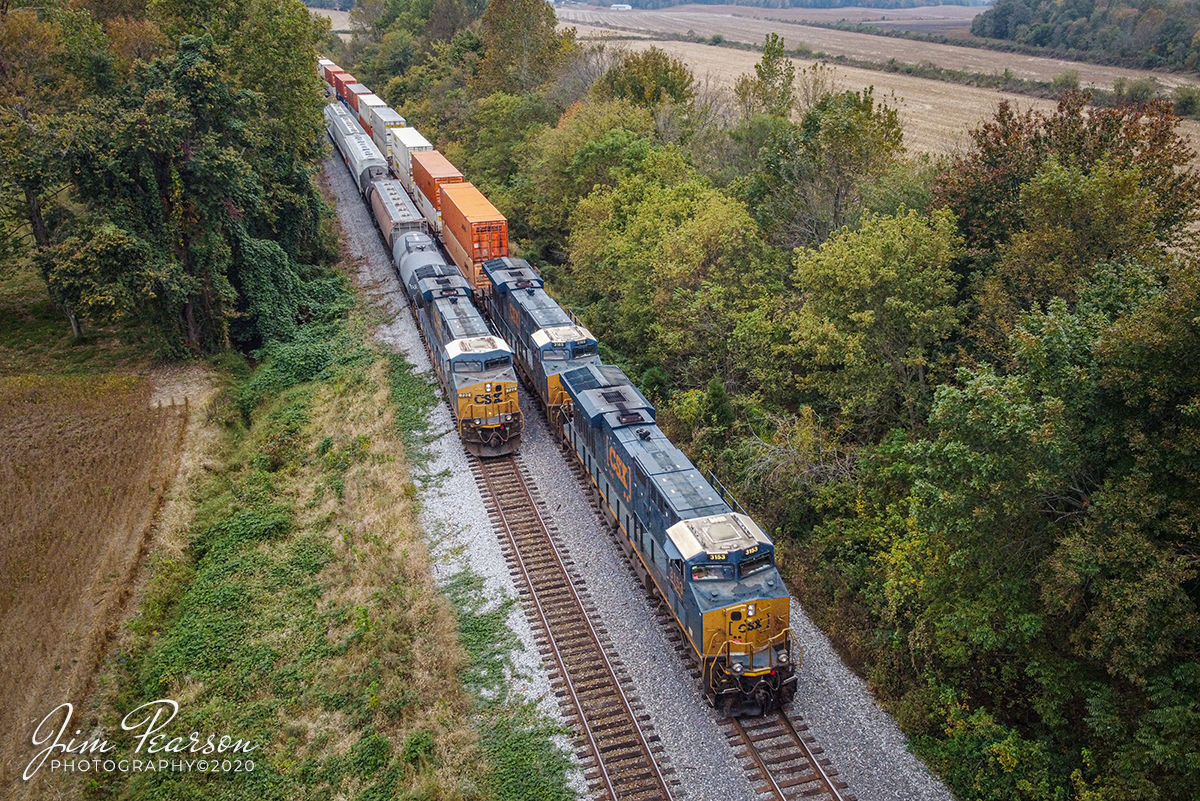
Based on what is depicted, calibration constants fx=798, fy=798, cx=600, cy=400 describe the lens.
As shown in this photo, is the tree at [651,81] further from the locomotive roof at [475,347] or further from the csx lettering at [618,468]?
the csx lettering at [618,468]

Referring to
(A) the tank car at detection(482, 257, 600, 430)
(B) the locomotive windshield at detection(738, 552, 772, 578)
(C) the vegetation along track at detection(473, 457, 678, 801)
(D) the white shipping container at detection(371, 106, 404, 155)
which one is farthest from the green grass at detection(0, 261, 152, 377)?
(B) the locomotive windshield at detection(738, 552, 772, 578)

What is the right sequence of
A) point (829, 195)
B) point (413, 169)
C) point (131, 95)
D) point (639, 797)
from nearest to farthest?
point (639, 797) < point (829, 195) < point (131, 95) < point (413, 169)

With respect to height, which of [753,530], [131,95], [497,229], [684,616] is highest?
[131,95]

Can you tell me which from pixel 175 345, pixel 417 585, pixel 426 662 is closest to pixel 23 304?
pixel 175 345

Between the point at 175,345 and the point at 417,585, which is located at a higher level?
the point at 175,345

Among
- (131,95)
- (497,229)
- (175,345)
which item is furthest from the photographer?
(497,229)

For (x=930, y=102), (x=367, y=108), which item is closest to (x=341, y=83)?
(x=367, y=108)

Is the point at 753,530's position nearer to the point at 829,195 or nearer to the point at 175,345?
the point at 829,195

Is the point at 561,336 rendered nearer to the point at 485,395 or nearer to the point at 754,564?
the point at 485,395
